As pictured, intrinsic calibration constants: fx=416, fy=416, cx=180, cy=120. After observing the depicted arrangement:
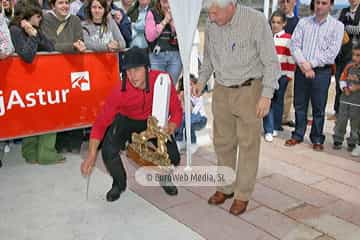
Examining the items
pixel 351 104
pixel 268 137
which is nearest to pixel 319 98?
pixel 351 104

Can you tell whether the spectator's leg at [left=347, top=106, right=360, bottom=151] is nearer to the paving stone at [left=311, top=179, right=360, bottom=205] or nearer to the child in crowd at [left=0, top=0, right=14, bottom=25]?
the paving stone at [left=311, top=179, right=360, bottom=205]

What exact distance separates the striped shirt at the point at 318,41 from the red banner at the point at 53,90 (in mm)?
2059

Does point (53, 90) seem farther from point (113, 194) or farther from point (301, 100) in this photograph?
point (301, 100)

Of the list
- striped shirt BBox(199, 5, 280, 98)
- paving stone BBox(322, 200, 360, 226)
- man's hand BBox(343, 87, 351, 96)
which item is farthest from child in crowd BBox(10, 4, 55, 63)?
man's hand BBox(343, 87, 351, 96)

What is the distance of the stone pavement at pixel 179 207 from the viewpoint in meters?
2.97

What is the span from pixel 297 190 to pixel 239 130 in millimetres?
1013

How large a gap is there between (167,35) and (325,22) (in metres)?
1.71

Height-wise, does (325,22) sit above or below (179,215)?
above

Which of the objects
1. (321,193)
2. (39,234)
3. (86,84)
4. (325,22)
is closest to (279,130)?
(325,22)

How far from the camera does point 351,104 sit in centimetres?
459

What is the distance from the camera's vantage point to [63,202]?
3.44 metres

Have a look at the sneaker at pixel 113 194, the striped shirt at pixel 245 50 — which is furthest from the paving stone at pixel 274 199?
the sneaker at pixel 113 194

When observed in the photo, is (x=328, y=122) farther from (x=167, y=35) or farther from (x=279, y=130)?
(x=167, y=35)

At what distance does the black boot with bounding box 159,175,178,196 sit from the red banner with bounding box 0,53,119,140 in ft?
4.47
